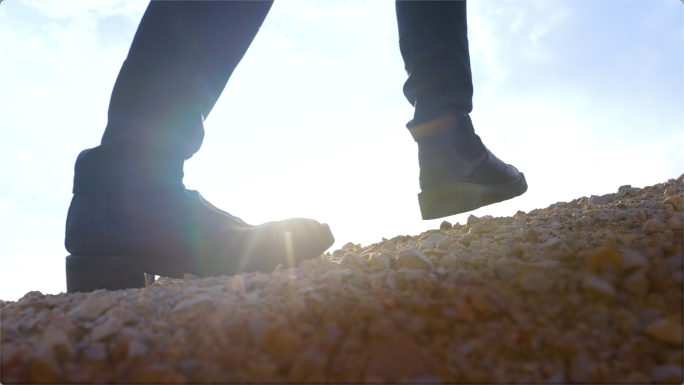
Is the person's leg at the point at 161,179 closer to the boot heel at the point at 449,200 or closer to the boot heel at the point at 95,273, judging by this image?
the boot heel at the point at 95,273

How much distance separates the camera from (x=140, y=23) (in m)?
1.52

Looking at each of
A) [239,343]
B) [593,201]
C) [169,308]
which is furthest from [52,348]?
[593,201]

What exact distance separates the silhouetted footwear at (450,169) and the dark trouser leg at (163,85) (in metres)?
1.04

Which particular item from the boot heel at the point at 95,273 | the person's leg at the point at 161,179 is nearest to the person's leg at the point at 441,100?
the person's leg at the point at 161,179

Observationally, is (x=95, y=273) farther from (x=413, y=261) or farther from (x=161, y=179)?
(x=413, y=261)

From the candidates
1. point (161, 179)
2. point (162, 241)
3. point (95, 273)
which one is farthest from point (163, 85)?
point (95, 273)

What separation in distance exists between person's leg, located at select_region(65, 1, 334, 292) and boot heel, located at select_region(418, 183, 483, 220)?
2.25ft

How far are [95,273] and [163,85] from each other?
0.77 m

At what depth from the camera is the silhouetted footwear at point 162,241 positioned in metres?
1.56

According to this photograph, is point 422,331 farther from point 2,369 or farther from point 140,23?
point 140,23

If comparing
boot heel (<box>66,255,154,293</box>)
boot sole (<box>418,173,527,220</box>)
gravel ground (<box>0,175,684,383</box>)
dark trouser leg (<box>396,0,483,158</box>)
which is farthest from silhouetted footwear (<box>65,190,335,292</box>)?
dark trouser leg (<box>396,0,483,158</box>)

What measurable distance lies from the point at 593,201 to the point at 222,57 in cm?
229

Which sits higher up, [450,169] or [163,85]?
[163,85]

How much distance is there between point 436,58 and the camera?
6.74ft
